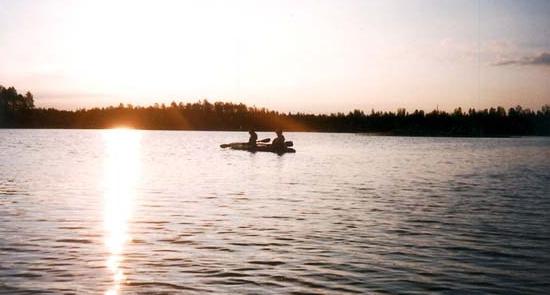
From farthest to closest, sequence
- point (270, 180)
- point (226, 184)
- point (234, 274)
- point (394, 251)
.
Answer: point (270, 180) < point (226, 184) < point (394, 251) < point (234, 274)

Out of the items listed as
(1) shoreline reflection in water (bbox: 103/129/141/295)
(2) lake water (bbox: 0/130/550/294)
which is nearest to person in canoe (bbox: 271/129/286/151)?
(1) shoreline reflection in water (bbox: 103/129/141/295)

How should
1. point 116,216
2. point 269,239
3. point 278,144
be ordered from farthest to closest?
point 278,144 < point 116,216 < point 269,239

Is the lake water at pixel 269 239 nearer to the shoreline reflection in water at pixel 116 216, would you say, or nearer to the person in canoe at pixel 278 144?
the shoreline reflection in water at pixel 116 216

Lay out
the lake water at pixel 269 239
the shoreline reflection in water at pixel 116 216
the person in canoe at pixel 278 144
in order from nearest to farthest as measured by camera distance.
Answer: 1. the lake water at pixel 269 239
2. the shoreline reflection in water at pixel 116 216
3. the person in canoe at pixel 278 144

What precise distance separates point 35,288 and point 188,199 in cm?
1401

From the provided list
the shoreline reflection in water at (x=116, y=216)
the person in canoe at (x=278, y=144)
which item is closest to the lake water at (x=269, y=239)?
the shoreline reflection in water at (x=116, y=216)

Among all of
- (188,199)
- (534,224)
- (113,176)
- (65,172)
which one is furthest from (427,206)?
(65,172)

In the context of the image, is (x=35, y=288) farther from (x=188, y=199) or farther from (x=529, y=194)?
(x=529, y=194)

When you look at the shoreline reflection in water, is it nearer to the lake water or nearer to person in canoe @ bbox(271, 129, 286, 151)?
the lake water

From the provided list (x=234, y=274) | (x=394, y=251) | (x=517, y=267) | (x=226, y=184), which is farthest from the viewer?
(x=226, y=184)

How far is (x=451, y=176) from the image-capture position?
39281 mm

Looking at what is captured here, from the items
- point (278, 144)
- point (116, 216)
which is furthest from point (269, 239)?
point (278, 144)

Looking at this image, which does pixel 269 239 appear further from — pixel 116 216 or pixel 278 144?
pixel 278 144

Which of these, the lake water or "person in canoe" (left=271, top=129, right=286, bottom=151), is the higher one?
"person in canoe" (left=271, top=129, right=286, bottom=151)
